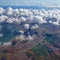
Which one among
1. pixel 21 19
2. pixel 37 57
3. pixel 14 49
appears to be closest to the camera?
pixel 37 57

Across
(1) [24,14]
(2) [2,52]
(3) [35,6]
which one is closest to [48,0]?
(3) [35,6]

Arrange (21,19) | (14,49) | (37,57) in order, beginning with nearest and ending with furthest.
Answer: (37,57), (14,49), (21,19)

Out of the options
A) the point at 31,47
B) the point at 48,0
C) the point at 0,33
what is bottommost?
the point at 31,47

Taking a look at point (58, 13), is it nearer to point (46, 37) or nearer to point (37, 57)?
point (46, 37)

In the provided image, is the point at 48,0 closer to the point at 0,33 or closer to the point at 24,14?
the point at 24,14

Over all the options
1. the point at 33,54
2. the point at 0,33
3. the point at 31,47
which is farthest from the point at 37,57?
the point at 0,33

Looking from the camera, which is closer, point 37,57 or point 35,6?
point 37,57

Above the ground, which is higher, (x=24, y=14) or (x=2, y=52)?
(x=24, y=14)
